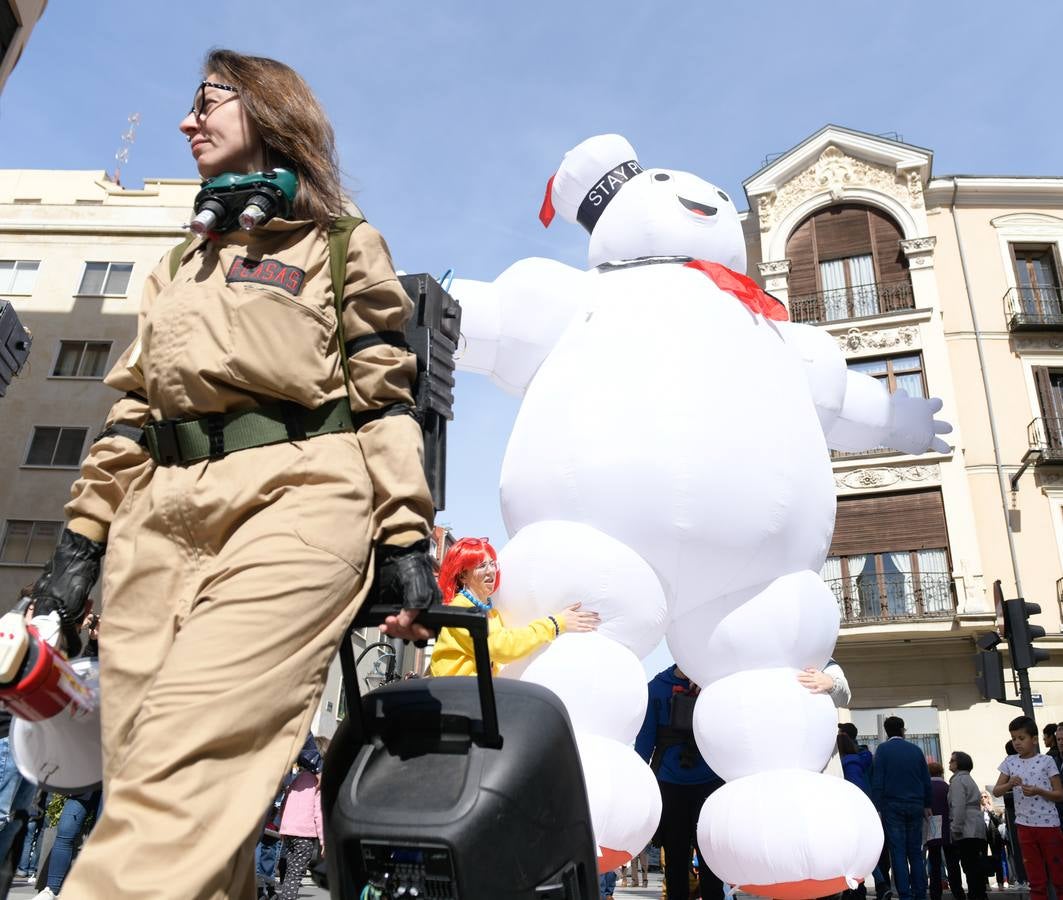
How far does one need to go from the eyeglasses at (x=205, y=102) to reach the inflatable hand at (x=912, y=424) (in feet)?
12.7

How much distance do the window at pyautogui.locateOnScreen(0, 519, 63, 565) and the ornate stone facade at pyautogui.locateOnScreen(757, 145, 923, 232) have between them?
17917 millimetres

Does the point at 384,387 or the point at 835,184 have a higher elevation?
the point at 835,184

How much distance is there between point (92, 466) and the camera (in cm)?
188

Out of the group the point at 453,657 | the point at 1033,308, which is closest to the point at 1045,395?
the point at 1033,308

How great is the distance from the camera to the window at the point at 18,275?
81.7ft

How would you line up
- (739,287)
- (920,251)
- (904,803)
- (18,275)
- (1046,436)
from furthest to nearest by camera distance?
(18,275)
(920,251)
(1046,436)
(904,803)
(739,287)

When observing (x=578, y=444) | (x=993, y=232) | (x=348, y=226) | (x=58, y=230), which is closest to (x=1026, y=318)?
(x=993, y=232)

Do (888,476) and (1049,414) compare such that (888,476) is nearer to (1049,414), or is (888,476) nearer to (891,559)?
(891,559)

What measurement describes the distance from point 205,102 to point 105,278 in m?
25.4

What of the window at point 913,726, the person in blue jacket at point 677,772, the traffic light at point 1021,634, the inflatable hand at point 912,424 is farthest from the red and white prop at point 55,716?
the window at point 913,726

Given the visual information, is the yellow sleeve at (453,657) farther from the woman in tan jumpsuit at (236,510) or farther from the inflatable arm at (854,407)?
the inflatable arm at (854,407)

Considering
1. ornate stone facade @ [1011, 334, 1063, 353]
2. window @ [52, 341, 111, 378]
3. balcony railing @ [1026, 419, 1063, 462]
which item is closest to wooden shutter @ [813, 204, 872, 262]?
ornate stone facade @ [1011, 334, 1063, 353]

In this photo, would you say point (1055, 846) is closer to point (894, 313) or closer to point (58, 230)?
point (894, 313)

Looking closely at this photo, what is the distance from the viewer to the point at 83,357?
24.1 m
